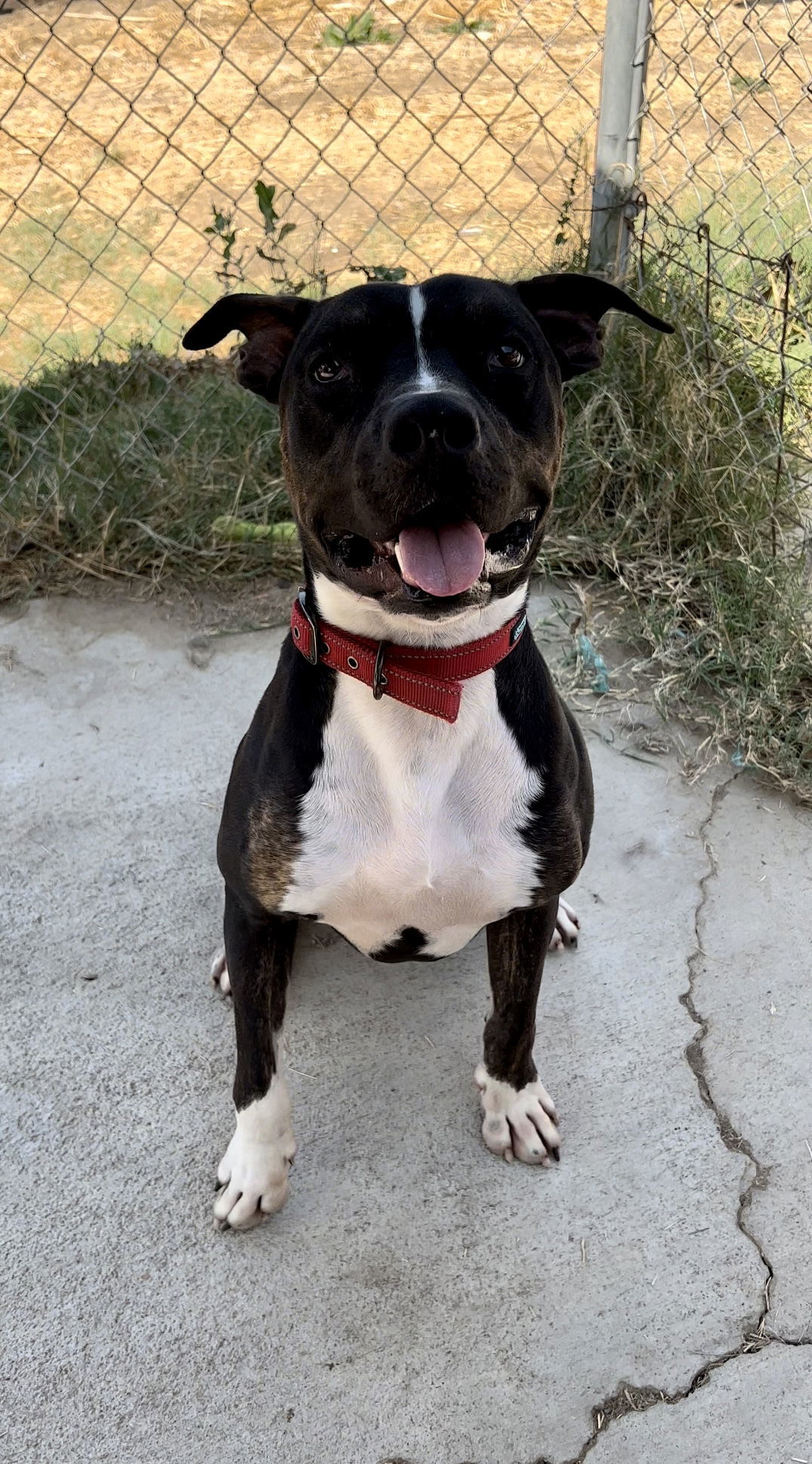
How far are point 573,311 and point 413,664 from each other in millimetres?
830

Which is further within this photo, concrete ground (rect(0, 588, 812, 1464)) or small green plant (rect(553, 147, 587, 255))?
small green plant (rect(553, 147, 587, 255))

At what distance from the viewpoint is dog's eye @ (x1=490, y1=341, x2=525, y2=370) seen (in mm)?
2148

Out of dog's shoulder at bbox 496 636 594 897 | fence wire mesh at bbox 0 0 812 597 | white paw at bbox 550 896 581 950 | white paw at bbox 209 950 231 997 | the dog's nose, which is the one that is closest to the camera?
the dog's nose

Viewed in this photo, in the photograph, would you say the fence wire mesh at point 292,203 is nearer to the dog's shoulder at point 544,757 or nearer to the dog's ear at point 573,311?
the dog's ear at point 573,311

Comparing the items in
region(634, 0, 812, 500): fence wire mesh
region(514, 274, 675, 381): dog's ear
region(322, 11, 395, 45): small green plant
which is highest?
region(514, 274, 675, 381): dog's ear

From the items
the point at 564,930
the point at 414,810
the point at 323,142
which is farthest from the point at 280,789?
the point at 323,142

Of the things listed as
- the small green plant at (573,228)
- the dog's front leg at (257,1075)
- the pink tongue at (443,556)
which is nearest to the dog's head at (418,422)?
the pink tongue at (443,556)

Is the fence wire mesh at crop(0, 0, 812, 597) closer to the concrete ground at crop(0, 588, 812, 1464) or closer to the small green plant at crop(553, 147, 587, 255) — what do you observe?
the small green plant at crop(553, 147, 587, 255)

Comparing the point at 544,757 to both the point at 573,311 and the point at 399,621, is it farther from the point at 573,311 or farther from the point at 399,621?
the point at 573,311

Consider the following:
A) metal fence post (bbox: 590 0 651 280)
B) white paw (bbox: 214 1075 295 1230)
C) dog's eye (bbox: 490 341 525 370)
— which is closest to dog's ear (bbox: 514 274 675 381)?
dog's eye (bbox: 490 341 525 370)

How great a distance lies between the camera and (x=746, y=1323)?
89.1 inches

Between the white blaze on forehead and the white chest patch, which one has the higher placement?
the white blaze on forehead

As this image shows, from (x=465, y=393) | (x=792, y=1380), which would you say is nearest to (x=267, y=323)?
(x=465, y=393)

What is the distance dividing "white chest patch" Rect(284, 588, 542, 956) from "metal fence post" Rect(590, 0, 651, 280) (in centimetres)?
271
